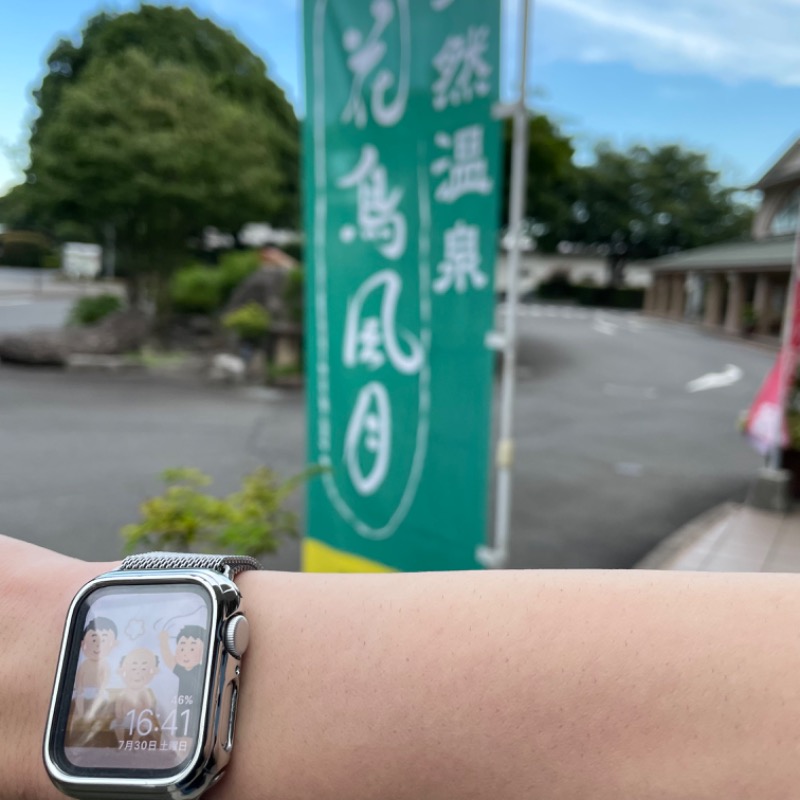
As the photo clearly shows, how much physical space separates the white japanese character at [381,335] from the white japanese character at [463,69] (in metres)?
0.66

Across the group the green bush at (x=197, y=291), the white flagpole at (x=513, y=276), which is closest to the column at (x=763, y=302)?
the white flagpole at (x=513, y=276)

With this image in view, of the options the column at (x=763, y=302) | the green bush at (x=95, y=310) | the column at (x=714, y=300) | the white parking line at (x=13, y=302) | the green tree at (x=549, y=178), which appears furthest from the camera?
the green tree at (x=549, y=178)

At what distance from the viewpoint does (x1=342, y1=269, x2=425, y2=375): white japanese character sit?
267 centimetres

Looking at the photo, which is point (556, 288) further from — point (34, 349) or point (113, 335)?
point (34, 349)

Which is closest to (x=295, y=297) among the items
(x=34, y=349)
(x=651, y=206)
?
(x=651, y=206)

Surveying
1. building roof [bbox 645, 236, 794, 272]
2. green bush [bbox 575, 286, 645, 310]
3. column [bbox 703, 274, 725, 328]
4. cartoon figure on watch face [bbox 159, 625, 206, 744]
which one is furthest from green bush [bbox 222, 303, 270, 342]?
green bush [bbox 575, 286, 645, 310]

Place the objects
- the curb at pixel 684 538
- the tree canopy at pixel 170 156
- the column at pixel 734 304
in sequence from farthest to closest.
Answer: the tree canopy at pixel 170 156 → the column at pixel 734 304 → the curb at pixel 684 538

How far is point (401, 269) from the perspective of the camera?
2.65 m

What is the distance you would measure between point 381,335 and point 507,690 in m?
2.16

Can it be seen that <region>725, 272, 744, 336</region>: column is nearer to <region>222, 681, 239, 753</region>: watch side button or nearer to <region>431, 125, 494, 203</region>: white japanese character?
<region>431, 125, 494, 203</region>: white japanese character

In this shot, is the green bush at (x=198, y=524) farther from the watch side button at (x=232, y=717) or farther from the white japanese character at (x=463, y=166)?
the watch side button at (x=232, y=717)

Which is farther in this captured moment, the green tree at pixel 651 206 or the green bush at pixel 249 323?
the green bush at pixel 249 323

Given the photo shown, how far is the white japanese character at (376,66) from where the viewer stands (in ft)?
8.21

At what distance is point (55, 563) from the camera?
0.83 metres
